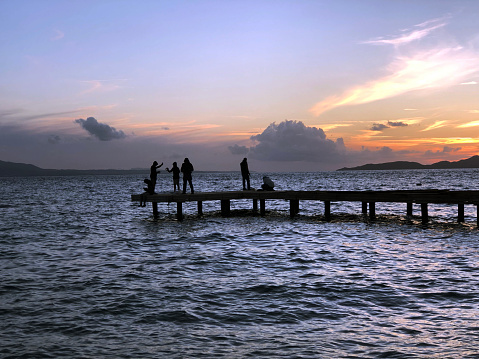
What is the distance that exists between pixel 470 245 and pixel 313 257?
6187mm

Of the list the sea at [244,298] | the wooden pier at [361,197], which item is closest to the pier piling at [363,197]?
the wooden pier at [361,197]

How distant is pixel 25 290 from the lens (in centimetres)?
1084

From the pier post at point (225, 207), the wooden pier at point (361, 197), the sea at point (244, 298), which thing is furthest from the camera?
the pier post at point (225, 207)

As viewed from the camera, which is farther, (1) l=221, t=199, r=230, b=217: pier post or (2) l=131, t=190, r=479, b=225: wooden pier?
(1) l=221, t=199, r=230, b=217: pier post

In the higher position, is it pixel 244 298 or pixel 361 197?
pixel 361 197

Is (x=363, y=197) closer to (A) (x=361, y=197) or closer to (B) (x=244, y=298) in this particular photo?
(A) (x=361, y=197)

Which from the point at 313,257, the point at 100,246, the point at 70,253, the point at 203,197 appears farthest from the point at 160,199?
the point at 313,257

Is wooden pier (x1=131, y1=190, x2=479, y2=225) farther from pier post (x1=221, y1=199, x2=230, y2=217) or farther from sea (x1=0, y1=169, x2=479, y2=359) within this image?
sea (x1=0, y1=169, x2=479, y2=359)

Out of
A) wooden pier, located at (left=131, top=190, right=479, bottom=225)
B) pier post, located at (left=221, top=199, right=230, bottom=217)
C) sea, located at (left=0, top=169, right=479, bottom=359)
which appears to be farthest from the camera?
pier post, located at (left=221, top=199, right=230, bottom=217)

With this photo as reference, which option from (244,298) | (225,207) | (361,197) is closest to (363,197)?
(361,197)

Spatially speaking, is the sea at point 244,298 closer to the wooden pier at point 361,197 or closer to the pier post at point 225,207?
the wooden pier at point 361,197

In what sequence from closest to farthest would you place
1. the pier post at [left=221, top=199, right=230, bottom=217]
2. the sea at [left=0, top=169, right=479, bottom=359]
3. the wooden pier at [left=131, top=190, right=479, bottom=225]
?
the sea at [left=0, top=169, right=479, bottom=359] < the wooden pier at [left=131, top=190, right=479, bottom=225] < the pier post at [left=221, top=199, right=230, bottom=217]

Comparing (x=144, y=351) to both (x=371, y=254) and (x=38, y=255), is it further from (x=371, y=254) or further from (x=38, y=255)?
(x=38, y=255)

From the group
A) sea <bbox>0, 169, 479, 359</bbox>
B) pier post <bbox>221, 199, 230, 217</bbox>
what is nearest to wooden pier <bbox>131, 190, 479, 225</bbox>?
pier post <bbox>221, 199, 230, 217</bbox>
